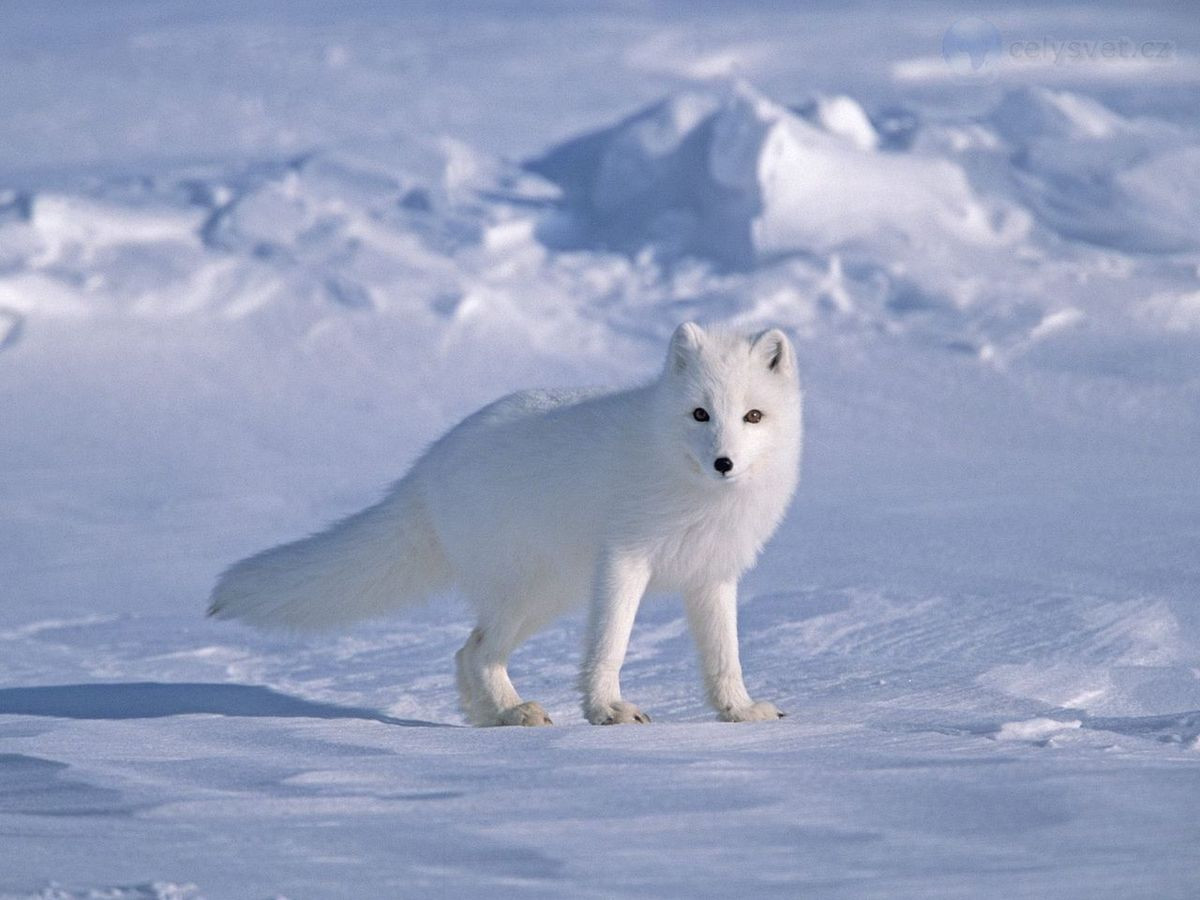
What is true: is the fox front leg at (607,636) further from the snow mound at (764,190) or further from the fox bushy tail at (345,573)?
the snow mound at (764,190)

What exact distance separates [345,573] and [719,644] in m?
0.89

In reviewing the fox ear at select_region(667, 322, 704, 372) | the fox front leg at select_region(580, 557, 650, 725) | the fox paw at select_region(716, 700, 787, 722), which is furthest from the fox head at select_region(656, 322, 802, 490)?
the fox paw at select_region(716, 700, 787, 722)

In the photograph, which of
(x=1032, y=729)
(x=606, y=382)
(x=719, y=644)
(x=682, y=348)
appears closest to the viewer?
(x=1032, y=729)

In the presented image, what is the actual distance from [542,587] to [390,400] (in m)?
3.96

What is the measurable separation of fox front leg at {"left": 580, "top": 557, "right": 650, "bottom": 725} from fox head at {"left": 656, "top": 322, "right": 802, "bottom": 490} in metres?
0.27

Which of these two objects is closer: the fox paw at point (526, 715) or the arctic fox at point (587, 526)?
the arctic fox at point (587, 526)

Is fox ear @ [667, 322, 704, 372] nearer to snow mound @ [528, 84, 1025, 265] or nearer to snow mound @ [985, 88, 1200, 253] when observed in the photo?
snow mound @ [528, 84, 1025, 265]

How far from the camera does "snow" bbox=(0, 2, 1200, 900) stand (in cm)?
201

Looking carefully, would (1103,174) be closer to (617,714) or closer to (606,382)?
(606,382)

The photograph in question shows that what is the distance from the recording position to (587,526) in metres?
3.17

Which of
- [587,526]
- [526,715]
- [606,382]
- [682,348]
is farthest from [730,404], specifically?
[606,382]

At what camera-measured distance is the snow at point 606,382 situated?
201 cm

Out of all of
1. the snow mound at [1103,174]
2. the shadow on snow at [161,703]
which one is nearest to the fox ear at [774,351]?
the shadow on snow at [161,703]

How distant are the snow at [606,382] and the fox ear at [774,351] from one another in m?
0.74
